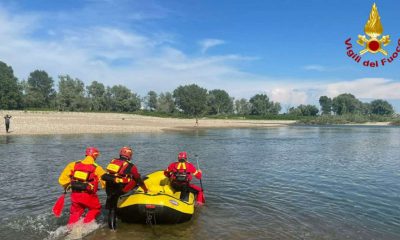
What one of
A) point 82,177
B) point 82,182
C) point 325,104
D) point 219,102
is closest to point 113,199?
point 82,182

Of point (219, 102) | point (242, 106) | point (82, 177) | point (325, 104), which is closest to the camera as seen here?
point (82, 177)

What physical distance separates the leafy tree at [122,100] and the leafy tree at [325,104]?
109 m

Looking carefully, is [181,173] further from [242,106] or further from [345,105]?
[345,105]

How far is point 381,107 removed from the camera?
18425 centimetres

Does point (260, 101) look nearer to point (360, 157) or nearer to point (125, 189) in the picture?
point (360, 157)

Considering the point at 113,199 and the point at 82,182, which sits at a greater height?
the point at 82,182

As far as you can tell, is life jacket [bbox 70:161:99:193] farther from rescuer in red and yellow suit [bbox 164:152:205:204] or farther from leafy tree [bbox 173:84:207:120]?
leafy tree [bbox 173:84:207:120]

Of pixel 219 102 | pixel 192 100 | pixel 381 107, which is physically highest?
pixel 381 107

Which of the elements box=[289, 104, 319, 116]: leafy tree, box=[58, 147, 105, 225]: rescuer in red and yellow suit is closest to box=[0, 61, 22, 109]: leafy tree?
box=[58, 147, 105, 225]: rescuer in red and yellow suit

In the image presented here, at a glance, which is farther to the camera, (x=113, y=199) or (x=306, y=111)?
(x=306, y=111)

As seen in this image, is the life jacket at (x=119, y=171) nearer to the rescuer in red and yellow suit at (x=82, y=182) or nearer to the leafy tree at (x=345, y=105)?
the rescuer in red and yellow suit at (x=82, y=182)

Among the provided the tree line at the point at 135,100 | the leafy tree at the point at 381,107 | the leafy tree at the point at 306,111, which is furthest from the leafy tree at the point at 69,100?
the leafy tree at the point at 381,107

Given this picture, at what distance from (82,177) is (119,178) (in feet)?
2.93

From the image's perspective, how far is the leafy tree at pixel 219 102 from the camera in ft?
502
